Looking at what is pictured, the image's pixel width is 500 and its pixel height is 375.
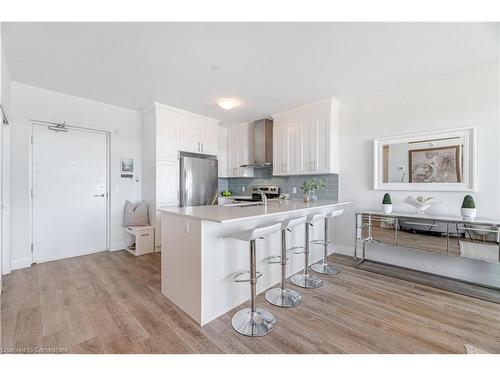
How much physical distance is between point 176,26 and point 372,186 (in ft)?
10.7

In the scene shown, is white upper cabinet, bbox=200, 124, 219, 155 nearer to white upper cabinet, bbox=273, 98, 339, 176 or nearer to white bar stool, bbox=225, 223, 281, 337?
white upper cabinet, bbox=273, 98, 339, 176

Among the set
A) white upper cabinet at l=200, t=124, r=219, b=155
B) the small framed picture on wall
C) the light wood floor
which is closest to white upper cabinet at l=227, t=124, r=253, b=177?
white upper cabinet at l=200, t=124, r=219, b=155

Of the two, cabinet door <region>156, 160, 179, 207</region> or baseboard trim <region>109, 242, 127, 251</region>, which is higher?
cabinet door <region>156, 160, 179, 207</region>

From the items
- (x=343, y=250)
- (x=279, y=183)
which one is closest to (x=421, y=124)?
(x=343, y=250)

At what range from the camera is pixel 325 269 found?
3033mm

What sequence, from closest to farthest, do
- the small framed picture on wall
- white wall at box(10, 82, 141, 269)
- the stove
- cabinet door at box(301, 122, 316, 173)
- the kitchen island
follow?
the kitchen island → white wall at box(10, 82, 141, 269) → cabinet door at box(301, 122, 316, 173) → the small framed picture on wall → the stove

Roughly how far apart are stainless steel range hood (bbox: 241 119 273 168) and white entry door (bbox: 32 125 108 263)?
2.84 m

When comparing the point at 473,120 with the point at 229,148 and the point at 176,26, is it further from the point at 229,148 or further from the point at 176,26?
the point at 229,148

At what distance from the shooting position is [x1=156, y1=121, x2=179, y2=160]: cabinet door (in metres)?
3.88

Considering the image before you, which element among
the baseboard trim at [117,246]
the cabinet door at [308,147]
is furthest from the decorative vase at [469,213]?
the baseboard trim at [117,246]

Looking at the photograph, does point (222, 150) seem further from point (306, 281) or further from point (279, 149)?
point (306, 281)

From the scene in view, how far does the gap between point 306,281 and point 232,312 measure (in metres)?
1.02

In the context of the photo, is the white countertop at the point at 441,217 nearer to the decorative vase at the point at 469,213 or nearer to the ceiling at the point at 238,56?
the decorative vase at the point at 469,213
